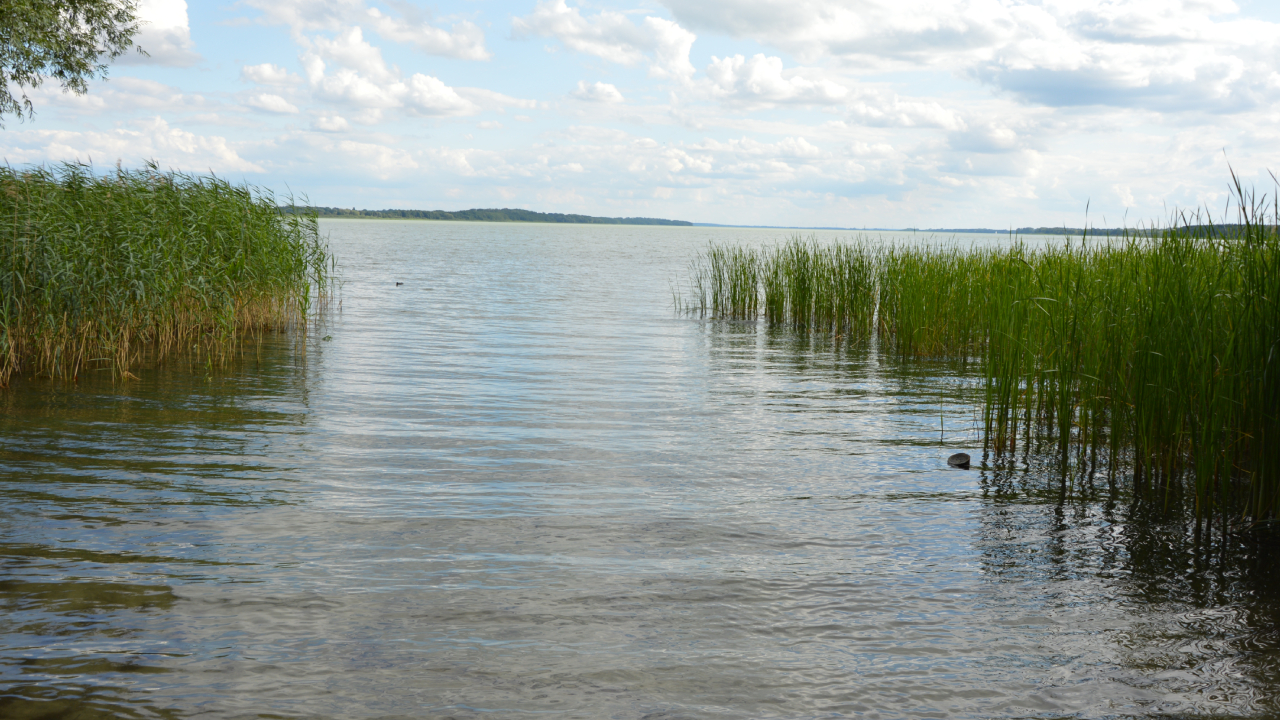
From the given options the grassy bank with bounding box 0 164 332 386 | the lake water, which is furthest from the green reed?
the grassy bank with bounding box 0 164 332 386

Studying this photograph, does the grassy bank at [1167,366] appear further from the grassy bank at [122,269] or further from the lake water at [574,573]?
the grassy bank at [122,269]

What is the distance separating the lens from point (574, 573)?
5.45 m

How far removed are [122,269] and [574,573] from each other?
34.0 feet

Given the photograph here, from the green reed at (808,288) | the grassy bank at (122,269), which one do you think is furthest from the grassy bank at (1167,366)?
the grassy bank at (122,269)

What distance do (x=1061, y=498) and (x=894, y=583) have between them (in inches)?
110

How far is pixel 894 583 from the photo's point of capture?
5.48 meters

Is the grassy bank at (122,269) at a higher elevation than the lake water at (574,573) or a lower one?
higher

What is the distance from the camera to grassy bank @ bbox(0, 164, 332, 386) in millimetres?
11211

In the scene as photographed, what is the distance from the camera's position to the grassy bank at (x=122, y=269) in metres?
11.2

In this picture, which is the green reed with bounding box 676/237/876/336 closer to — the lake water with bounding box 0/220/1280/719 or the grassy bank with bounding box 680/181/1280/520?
the grassy bank with bounding box 680/181/1280/520

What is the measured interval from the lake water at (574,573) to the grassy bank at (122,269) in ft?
3.98

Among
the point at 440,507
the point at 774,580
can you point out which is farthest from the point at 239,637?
the point at 774,580

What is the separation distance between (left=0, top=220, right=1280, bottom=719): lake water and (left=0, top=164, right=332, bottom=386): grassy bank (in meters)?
1.21

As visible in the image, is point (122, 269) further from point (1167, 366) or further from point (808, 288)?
point (808, 288)
